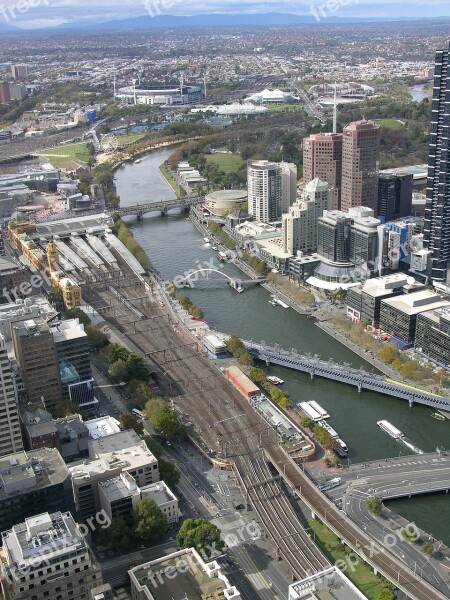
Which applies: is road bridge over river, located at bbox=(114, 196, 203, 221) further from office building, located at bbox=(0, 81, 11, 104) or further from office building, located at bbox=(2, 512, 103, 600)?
office building, located at bbox=(0, 81, 11, 104)

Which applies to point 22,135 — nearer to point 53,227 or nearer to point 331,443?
point 53,227

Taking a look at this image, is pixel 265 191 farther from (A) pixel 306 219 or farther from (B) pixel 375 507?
(B) pixel 375 507

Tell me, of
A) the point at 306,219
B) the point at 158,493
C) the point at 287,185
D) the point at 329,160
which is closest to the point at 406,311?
the point at 306,219

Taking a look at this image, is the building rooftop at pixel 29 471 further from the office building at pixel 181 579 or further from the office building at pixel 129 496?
the office building at pixel 181 579

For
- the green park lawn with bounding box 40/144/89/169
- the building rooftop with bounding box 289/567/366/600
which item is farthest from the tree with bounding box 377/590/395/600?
the green park lawn with bounding box 40/144/89/169

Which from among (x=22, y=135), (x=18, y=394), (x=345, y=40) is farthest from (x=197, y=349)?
(x=345, y=40)

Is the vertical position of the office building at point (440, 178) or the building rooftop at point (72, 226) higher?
the office building at point (440, 178)

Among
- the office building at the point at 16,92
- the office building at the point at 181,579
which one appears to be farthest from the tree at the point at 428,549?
the office building at the point at 16,92
